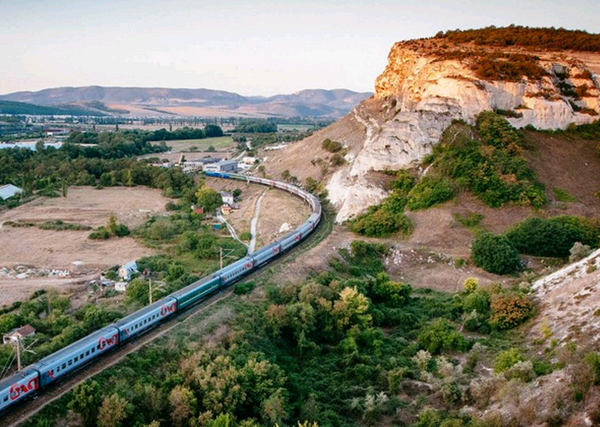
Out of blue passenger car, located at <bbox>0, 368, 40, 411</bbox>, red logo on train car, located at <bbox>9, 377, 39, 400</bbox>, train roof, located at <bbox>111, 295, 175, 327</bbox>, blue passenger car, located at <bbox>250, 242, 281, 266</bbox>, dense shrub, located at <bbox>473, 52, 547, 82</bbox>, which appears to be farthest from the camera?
dense shrub, located at <bbox>473, 52, 547, 82</bbox>

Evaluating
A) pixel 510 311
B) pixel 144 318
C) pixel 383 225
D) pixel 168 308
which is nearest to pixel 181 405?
pixel 144 318

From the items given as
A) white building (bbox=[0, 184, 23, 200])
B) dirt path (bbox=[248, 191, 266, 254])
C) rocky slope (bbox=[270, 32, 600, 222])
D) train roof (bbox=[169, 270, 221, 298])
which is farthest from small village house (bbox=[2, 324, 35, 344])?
white building (bbox=[0, 184, 23, 200])

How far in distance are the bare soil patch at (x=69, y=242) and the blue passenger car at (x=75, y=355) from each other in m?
15.6

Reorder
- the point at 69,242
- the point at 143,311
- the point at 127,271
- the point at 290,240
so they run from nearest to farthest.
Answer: the point at 143,311, the point at 127,271, the point at 290,240, the point at 69,242

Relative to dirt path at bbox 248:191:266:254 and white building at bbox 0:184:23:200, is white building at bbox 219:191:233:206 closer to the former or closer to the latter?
dirt path at bbox 248:191:266:254

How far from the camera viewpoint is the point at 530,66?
213ft

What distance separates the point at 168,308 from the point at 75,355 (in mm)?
6941

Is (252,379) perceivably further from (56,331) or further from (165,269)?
(165,269)

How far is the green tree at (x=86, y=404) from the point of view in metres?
20.1

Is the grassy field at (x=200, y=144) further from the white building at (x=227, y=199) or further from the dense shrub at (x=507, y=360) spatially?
the dense shrub at (x=507, y=360)

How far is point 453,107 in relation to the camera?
202ft

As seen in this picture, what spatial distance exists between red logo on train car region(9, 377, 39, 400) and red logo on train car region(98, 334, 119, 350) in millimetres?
3632

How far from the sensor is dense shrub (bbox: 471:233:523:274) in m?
41.9

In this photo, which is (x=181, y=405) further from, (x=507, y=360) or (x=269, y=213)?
(x=269, y=213)
